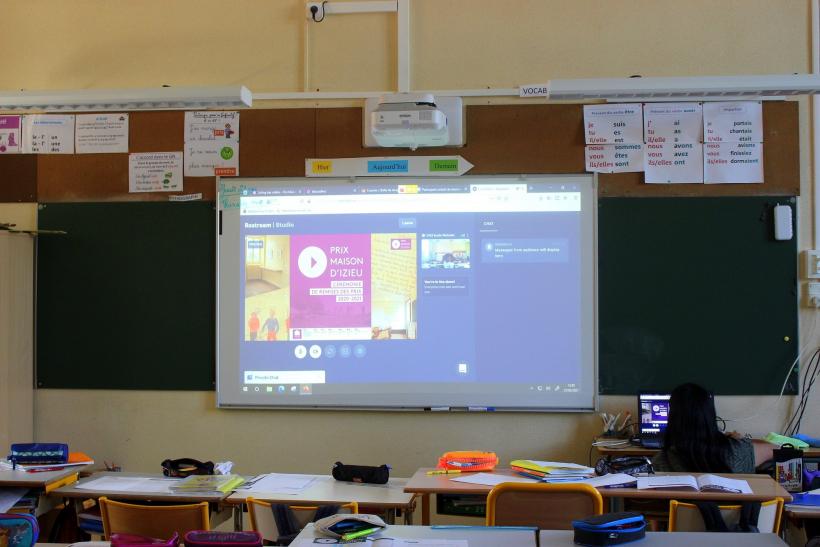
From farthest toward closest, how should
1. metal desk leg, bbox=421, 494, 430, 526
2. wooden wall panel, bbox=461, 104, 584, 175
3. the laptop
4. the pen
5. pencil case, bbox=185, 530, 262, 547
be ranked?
wooden wall panel, bbox=461, 104, 584, 175
the laptop
metal desk leg, bbox=421, 494, 430, 526
the pen
pencil case, bbox=185, 530, 262, 547

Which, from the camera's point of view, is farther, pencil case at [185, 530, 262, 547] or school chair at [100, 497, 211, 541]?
school chair at [100, 497, 211, 541]

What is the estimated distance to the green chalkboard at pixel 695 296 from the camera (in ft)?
Answer: 16.2

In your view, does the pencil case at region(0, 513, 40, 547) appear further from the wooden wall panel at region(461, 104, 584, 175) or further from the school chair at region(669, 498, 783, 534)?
the wooden wall panel at region(461, 104, 584, 175)

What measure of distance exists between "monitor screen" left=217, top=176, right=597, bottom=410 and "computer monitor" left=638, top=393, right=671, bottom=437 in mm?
306

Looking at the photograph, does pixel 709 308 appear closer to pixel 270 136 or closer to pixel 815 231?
pixel 815 231

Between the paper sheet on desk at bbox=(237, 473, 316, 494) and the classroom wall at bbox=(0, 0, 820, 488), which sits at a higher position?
the classroom wall at bbox=(0, 0, 820, 488)

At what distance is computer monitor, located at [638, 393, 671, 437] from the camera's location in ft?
15.6

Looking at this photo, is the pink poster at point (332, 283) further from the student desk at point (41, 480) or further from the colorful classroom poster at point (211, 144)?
the student desk at point (41, 480)

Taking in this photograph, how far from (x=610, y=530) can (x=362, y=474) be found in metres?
1.71

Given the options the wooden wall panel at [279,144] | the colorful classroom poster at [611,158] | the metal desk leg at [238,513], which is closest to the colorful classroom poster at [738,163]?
the colorful classroom poster at [611,158]

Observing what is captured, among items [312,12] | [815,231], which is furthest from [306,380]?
[815,231]

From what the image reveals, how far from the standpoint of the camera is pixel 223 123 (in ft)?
17.2

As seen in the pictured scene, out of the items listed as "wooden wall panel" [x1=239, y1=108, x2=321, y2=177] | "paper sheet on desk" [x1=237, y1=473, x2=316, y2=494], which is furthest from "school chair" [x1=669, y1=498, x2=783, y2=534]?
"wooden wall panel" [x1=239, y1=108, x2=321, y2=177]

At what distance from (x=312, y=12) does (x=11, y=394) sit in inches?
117
